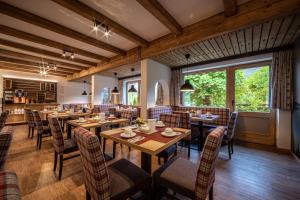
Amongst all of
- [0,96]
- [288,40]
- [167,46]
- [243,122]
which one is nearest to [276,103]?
[243,122]

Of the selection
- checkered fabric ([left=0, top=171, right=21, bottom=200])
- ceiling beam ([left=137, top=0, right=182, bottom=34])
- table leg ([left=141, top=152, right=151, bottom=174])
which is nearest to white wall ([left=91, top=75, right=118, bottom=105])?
ceiling beam ([left=137, top=0, right=182, bottom=34])

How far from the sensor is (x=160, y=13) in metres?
2.11

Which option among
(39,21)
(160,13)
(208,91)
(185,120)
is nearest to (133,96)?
(208,91)

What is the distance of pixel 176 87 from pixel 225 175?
132 inches

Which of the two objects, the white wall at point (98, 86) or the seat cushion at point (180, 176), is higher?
the white wall at point (98, 86)

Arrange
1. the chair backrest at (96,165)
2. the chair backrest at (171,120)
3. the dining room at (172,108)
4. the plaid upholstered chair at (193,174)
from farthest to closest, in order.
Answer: the chair backrest at (171,120) < the dining room at (172,108) < the plaid upholstered chair at (193,174) < the chair backrest at (96,165)

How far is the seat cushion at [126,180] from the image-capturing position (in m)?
1.16

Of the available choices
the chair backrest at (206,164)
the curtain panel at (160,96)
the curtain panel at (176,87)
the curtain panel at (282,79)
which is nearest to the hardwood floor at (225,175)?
the chair backrest at (206,164)

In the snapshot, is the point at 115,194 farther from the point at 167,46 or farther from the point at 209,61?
the point at 209,61

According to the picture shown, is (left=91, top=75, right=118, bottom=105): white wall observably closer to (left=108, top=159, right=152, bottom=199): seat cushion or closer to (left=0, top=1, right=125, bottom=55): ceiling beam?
(left=0, top=1, right=125, bottom=55): ceiling beam

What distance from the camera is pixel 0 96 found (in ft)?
19.5

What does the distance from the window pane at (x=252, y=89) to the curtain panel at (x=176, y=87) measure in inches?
71.2

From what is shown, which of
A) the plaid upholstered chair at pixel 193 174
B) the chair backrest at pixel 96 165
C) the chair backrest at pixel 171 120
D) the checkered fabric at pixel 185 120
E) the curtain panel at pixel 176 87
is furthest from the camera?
the curtain panel at pixel 176 87

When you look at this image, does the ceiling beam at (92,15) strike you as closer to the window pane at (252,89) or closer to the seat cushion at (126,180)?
the seat cushion at (126,180)
